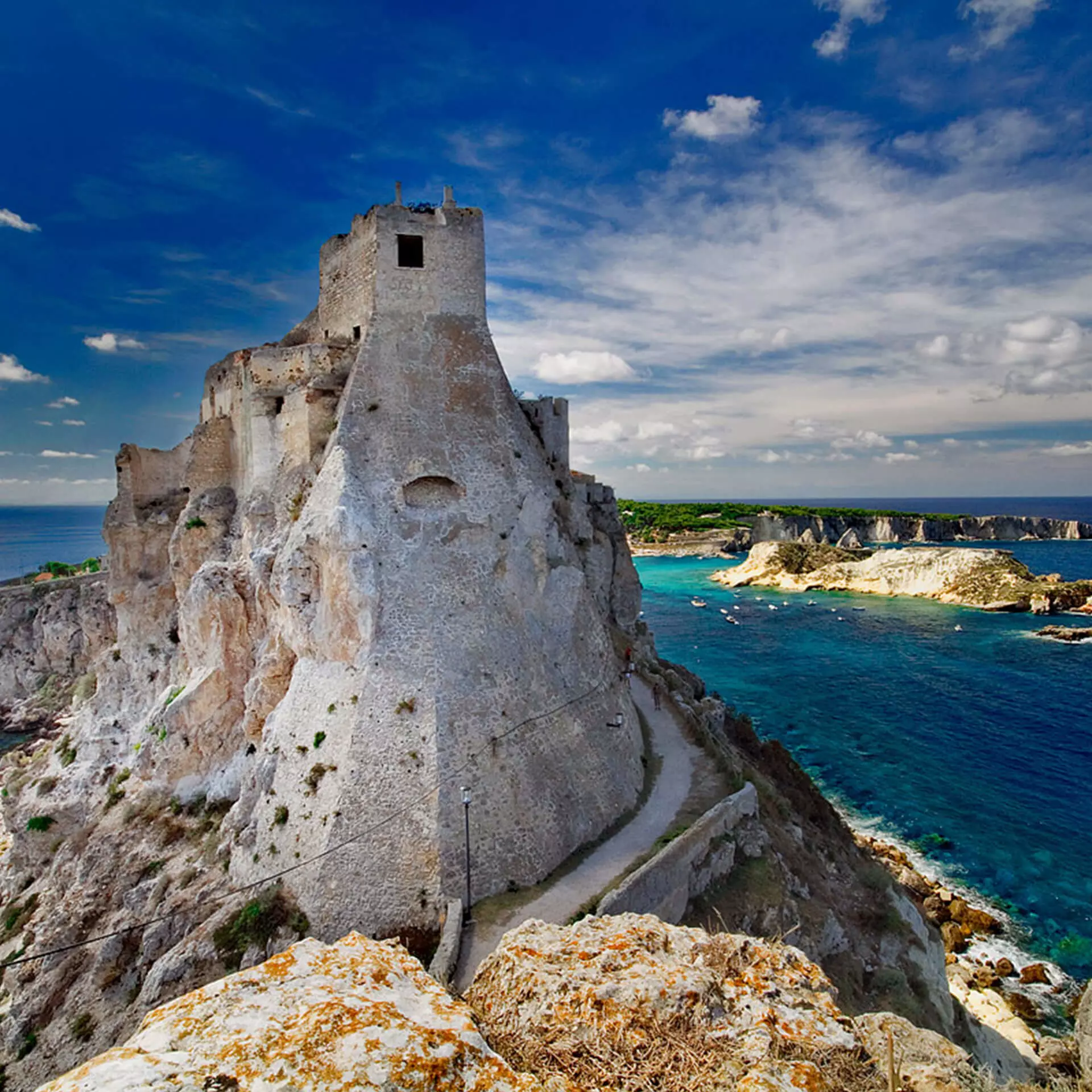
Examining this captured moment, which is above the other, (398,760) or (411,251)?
(411,251)

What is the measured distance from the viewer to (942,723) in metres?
47.9

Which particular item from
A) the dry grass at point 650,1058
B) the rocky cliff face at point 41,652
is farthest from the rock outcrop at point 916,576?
the dry grass at point 650,1058

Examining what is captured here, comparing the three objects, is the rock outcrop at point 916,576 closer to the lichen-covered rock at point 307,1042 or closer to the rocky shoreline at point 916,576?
Answer: the rocky shoreline at point 916,576

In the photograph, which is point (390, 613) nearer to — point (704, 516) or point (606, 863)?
point (606, 863)

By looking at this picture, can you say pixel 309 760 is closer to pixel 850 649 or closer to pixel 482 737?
pixel 482 737

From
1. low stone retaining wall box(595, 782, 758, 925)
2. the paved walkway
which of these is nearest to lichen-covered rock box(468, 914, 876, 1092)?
the paved walkway

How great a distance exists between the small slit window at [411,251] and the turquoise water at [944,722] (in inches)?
1340

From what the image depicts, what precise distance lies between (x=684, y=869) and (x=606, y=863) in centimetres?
217

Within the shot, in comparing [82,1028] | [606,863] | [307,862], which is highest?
[307,862]

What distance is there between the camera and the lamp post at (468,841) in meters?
17.5

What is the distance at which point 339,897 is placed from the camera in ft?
58.5

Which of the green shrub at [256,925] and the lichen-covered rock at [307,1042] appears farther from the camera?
the green shrub at [256,925]

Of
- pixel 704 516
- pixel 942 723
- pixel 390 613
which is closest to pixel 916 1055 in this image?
pixel 390 613

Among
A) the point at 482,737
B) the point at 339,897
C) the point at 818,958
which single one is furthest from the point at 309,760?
the point at 818,958
